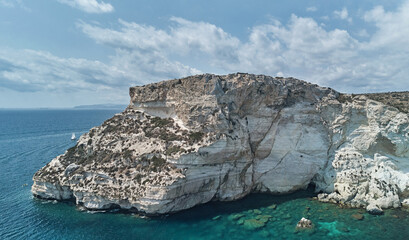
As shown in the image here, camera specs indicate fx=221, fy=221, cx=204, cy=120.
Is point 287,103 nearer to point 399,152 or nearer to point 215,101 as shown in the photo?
point 215,101

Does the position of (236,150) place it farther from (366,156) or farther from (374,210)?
(366,156)

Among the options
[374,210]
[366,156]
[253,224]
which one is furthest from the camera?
[366,156]

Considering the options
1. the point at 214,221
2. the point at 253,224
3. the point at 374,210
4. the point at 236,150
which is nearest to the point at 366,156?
the point at 374,210

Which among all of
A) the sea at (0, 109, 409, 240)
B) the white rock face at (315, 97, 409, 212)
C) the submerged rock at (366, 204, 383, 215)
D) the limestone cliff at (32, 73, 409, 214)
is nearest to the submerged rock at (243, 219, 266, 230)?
the sea at (0, 109, 409, 240)

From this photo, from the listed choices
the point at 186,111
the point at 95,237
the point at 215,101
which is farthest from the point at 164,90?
the point at 95,237

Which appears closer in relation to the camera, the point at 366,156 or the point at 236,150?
the point at 236,150

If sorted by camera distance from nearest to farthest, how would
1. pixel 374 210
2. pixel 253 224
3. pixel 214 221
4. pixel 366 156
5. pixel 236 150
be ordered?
pixel 253 224
pixel 214 221
pixel 374 210
pixel 236 150
pixel 366 156

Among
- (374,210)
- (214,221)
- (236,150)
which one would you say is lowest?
(214,221)

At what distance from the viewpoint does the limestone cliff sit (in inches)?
1174

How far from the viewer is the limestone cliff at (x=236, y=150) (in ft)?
97.9

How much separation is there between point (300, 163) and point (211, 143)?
15.3m

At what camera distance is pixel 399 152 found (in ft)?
105

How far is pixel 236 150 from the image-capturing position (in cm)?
3186

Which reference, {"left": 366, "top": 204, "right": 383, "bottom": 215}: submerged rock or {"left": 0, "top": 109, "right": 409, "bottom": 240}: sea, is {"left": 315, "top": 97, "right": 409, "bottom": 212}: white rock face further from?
{"left": 0, "top": 109, "right": 409, "bottom": 240}: sea
